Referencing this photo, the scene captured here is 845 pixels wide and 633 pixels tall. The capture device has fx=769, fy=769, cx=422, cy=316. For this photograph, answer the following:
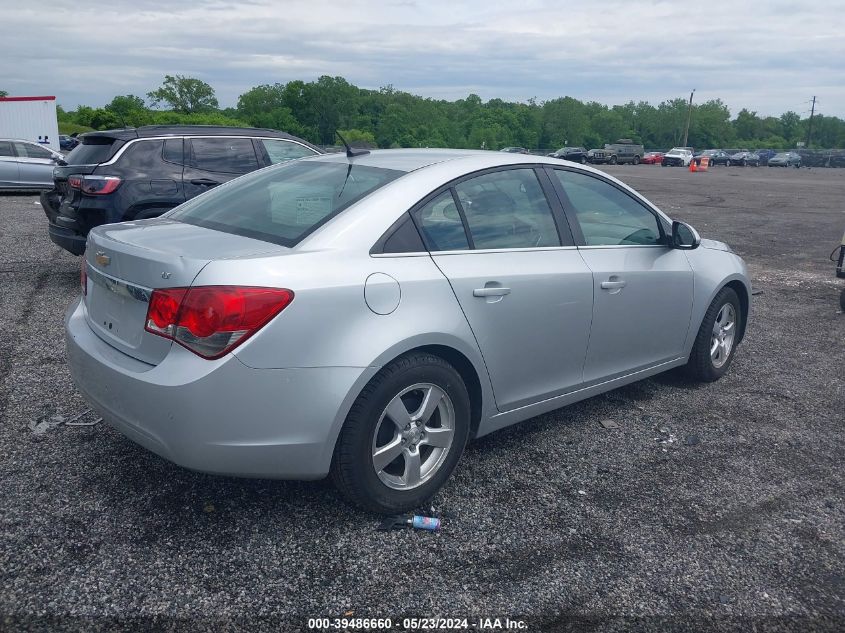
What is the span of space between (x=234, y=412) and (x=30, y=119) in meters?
35.3

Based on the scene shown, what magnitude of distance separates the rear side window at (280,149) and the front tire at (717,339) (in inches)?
212

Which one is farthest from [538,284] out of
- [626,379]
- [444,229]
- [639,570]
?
[639,570]

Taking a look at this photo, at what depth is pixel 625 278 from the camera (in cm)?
445

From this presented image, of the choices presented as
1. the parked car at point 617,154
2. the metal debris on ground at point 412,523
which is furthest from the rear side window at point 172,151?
the parked car at point 617,154

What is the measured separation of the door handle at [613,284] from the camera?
430cm

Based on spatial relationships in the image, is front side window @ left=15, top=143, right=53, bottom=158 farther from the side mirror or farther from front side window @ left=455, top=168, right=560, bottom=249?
the side mirror

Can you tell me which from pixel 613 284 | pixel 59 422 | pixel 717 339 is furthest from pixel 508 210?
pixel 59 422

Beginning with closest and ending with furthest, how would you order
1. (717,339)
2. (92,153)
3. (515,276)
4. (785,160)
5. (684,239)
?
(515,276), (684,239), (717,339), (92,153), (785,160)

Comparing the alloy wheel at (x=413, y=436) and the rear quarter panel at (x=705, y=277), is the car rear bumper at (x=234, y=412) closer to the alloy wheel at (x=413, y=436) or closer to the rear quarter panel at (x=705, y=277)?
the alloy wheel at (x=413, y=436)

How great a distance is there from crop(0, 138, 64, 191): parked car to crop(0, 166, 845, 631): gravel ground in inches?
628

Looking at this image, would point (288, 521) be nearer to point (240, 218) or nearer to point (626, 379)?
point (240, 218)

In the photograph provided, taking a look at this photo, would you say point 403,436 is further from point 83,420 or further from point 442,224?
point 83,420

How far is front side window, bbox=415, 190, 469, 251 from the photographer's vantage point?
3.60 m

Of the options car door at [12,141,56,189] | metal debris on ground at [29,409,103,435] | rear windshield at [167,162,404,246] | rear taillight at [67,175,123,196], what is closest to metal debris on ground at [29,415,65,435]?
metal debris on ground at [29,409,103,435]
